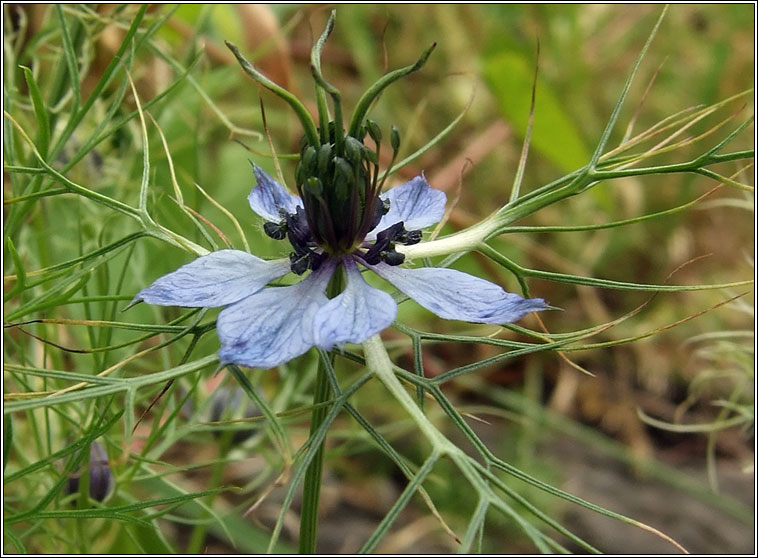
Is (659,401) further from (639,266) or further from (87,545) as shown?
(87,545)

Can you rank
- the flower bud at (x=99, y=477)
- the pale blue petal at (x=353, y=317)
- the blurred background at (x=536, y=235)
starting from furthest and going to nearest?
the blurred background at (x=536, y=235) → the flower bud at (x=99, y=477) → the pale blue petal at (x=353, y=317)

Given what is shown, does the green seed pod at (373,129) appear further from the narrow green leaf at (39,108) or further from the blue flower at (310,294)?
the narrow green leaf at (39,108)

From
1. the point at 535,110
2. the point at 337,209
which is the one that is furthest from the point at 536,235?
the point at 337,209

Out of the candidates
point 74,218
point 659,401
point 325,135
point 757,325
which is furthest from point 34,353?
point 659,401

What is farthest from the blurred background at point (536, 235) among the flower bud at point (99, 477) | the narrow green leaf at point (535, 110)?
the flower bud at point (99, 477)

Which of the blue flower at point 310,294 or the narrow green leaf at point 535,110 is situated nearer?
the blue flower at point 310,294

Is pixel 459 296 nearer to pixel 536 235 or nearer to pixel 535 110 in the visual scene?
pixel 535 110

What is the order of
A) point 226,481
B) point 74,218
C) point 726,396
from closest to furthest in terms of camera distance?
point 74,218 < point 226,481 < point 726,396
